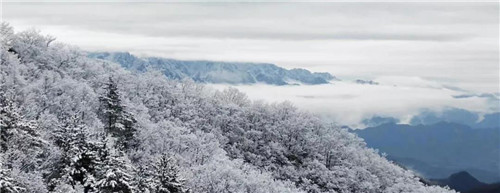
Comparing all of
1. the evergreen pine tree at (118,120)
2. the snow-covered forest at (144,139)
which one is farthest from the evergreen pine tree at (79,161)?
the evergreen pine tree at (118,120)

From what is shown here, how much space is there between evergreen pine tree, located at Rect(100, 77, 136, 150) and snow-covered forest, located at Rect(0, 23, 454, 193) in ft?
0.74

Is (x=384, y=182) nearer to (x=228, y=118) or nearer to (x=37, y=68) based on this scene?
(x=228, y=118)

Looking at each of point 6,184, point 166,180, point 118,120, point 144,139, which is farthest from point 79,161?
point 144,139

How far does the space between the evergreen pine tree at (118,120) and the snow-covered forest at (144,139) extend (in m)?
0.23

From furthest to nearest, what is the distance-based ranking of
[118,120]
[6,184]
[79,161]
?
[118,120]
[79,161]
[6,184]

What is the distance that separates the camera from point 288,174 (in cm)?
16200

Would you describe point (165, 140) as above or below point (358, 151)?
above

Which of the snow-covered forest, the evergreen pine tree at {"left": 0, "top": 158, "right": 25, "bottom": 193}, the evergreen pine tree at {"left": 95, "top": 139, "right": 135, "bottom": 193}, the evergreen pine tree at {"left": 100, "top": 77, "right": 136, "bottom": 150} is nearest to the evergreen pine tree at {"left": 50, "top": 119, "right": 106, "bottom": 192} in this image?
the snow-covered forest

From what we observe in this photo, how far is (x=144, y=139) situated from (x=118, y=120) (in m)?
6.25

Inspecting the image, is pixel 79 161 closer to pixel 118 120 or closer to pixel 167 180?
pixel 167 180

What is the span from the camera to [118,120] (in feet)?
380

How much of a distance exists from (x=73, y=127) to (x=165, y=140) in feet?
150

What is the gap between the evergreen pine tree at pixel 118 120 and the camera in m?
113

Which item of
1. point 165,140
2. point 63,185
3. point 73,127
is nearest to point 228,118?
point 165,140
